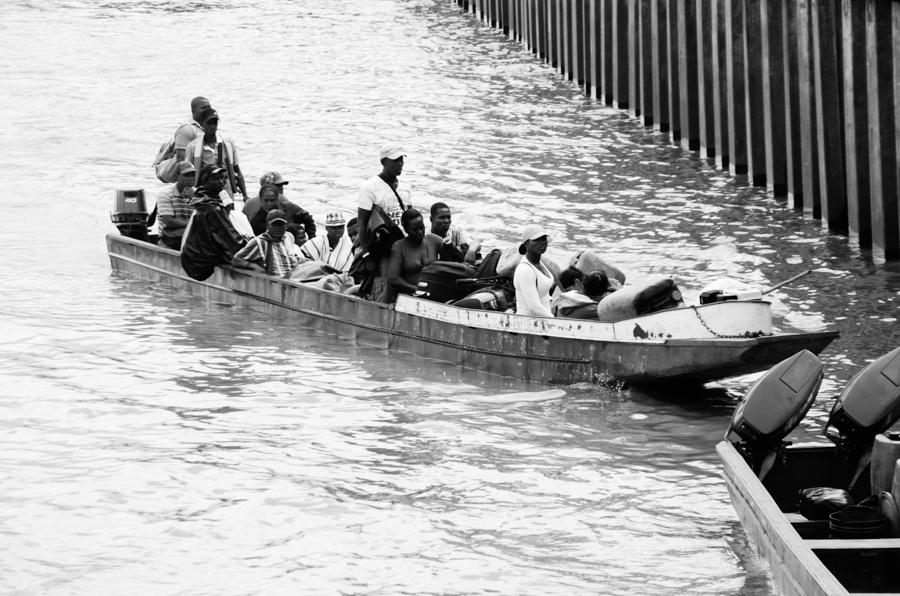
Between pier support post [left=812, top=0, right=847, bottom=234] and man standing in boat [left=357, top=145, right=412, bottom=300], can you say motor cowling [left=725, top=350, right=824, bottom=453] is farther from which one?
pier support post [left=812, top=0, right=847, bottom=234]

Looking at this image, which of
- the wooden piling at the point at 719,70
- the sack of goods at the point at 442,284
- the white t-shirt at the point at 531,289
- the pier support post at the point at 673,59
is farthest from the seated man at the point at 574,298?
the pier support post at the point at 673,59

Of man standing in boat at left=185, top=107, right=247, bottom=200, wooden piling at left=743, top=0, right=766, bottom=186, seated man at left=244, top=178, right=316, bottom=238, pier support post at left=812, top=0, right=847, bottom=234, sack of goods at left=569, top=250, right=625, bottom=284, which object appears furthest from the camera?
wooden piling at left=743, top=0, right=766, bottom=186

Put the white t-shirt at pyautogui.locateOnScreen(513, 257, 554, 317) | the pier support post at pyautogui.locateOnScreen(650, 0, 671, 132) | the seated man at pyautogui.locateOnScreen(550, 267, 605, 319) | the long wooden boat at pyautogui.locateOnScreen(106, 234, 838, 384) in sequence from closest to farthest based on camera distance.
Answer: the long wooden boat at pyautogui.locateOnScreen(106, 234, 838, 384) → the white t-shirt at pyautogui.locateOnScreen(513, 257, 554, 317) → the seated man at pyautogui.locateOnScreen(550, 267, 605, 319) → the pier support post at pyautogui.locateOnScreen(650, 0, 671, 132)

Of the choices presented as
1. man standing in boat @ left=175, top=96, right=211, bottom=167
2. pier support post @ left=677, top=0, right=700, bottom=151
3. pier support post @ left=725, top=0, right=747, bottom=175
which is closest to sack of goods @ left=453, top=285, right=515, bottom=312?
man standing in boat @ left=175, top=96, right=211, bottom=167

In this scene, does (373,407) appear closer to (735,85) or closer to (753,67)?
(753,67)

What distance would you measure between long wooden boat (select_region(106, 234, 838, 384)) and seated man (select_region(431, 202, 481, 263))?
2.69 feet

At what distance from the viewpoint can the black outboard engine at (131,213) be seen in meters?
19.7

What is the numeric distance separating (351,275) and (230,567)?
603cm

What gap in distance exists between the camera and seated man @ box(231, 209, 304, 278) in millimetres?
16688

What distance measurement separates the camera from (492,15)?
40.3 metres

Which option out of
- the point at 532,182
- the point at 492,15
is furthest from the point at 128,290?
A: the point at 492,15

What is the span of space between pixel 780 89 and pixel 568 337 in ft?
28.2

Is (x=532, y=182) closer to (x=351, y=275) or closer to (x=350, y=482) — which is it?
(x=351, y=275)

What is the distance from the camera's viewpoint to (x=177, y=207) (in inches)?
714
